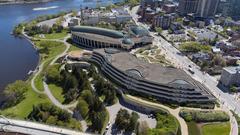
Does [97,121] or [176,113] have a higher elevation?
[97,121]

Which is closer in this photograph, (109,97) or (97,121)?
(97,121)

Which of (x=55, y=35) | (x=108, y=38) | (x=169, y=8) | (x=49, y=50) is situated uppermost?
(x=169, y=8)

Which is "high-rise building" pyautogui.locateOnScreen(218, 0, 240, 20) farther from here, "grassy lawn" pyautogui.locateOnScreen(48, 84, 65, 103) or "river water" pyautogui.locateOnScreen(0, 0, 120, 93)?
"grassy lawn" pyautogui.locateOnScreen(48, 84, 65, 103)

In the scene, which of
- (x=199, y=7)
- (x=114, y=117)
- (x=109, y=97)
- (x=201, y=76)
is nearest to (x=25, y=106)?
(x=109, y=97)

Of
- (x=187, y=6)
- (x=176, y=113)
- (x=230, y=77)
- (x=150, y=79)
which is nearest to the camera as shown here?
(x=176, y=113)

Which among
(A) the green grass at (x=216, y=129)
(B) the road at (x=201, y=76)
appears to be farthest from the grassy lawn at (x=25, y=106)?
(B) the road at (x=201, y=76)

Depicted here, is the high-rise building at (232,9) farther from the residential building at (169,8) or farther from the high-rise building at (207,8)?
the residential building at (169,8)

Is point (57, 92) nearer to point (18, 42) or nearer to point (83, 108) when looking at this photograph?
point (83, 108)
